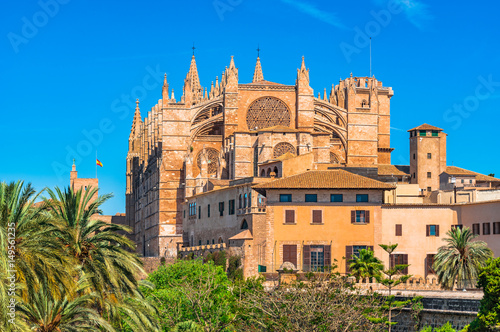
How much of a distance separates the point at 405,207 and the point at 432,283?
8.25 meters

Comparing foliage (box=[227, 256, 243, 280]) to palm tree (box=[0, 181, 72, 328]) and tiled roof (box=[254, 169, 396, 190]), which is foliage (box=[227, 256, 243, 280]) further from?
palm tree (box=[0, 181, 72, 328])

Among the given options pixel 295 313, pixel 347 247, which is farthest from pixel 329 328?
pixel 347 247

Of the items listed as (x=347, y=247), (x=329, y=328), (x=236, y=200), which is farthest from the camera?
(x=236, y=200)

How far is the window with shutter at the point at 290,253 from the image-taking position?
186 feet

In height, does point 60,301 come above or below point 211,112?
below

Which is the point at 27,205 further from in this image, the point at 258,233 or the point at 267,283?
the point at 258,233

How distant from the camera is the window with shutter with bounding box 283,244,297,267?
186 feet

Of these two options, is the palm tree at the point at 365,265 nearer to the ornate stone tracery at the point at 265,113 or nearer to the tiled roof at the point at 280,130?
the tiled roof at the point at 280,130

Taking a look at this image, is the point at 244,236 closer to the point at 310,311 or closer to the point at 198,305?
the point at 198,305

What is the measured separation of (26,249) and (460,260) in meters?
29.8

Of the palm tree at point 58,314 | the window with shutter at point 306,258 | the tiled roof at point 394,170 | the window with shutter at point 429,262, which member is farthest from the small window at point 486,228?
the palm tree at point 58,314

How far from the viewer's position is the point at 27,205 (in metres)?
27.6

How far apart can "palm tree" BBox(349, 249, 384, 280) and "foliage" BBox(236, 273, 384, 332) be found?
542 inches

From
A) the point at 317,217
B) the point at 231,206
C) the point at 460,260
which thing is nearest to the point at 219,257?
the point at 231,206
